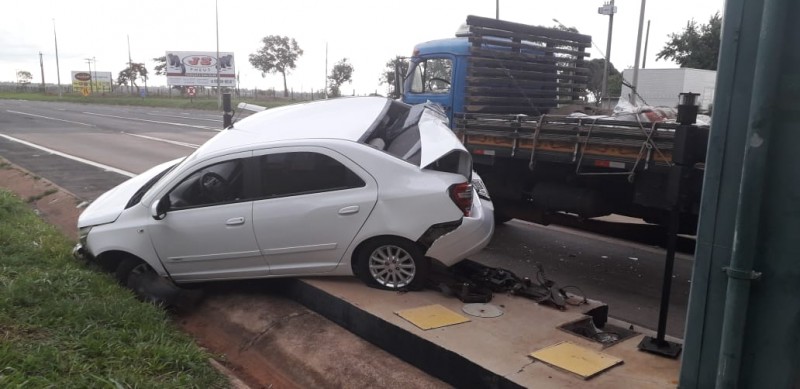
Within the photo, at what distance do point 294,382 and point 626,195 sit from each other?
4.06 metres

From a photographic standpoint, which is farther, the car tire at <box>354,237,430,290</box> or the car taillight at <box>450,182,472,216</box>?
the car tire at <box>354,237,430,290</box>

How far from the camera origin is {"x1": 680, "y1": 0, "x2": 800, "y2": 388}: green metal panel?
2.70 meters

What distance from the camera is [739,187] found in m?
2.91

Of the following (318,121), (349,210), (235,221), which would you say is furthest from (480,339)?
(318,121)

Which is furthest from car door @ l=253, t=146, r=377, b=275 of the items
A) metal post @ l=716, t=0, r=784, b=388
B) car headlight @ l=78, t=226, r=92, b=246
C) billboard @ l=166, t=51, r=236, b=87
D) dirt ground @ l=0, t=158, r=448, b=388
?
billboard @ l=166, t=51, r=236, b=87

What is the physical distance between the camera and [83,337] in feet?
13.5

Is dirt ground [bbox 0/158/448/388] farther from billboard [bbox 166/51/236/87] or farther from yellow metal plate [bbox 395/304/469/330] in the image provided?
billboard [bbox 166/51/236/87]

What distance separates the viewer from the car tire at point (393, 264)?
505 centimetres

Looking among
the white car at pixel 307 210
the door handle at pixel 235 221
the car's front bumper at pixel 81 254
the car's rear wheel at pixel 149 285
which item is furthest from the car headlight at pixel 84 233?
the door handle at pixel 235 221

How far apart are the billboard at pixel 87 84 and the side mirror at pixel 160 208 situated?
7928 centimetres

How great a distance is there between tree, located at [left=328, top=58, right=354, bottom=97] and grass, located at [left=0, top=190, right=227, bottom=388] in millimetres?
52999

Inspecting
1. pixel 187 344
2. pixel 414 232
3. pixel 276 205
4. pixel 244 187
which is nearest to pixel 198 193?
pixel 244 187

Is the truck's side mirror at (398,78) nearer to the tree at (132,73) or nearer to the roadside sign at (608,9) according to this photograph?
the roadside sign at (608,9)

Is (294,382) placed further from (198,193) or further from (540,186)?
(540,186)
